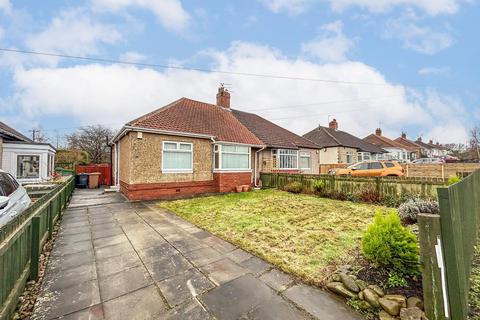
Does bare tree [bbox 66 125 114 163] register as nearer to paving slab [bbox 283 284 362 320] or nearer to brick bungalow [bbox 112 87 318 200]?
brick bungalow [bbox 112 87 318 200]

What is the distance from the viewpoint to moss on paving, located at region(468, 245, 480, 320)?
8.48 feet

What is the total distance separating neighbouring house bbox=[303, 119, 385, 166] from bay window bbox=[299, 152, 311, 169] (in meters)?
4.37

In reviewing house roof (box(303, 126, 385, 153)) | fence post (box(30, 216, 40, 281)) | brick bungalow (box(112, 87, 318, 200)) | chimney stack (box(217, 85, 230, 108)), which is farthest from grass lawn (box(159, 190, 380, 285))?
house roof (box(303, 126, 385, 153))

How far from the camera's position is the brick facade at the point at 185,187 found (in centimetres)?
1008

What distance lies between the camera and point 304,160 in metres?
19.4

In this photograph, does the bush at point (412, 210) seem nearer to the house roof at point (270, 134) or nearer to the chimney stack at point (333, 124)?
the house roof at point (270, 134)

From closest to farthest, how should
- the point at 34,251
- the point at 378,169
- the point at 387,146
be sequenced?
the point at 34,251
the point at 378,169
the point at 387,146

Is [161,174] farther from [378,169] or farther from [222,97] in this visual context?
[378,169]

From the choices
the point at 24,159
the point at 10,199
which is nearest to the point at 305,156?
the point at 10,199

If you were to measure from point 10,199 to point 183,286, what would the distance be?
417 cm

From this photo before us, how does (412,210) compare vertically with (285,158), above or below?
below

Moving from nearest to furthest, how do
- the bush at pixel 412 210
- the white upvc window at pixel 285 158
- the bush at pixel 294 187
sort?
the bush at pixel 412 210, the bush at pixel 294 187, the white upvc window at pixel 285 158

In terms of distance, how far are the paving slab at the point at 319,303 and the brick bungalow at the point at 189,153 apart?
9008 millimetres

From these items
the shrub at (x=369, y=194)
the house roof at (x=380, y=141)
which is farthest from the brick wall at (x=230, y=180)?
the house roof at (x=380, y=141)
